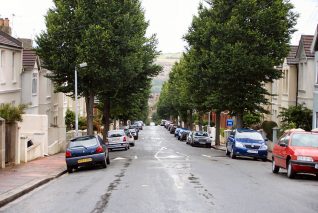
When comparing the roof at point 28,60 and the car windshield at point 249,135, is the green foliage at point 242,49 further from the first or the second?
the roof at point 28,60

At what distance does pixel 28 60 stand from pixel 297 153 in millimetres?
25263

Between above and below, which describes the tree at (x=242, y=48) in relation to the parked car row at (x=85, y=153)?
above

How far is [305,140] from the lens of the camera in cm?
2038

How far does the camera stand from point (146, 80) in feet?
142

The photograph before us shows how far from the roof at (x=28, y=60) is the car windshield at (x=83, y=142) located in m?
15.7

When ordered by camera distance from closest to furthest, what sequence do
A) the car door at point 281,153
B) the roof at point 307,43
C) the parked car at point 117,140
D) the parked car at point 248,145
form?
the car door at point 281,153 → the parked car at point 248,145 → the roof at point 307,43 → the parked car at point 117,140

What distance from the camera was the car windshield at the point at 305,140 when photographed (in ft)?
66.2

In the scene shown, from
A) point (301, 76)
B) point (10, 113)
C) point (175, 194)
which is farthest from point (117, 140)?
point (175, 194)

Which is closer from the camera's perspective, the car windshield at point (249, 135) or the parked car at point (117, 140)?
the car windshield at point (249, 135)

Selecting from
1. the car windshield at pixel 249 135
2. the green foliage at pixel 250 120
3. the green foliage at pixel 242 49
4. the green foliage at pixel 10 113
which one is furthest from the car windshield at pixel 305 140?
the green foliage at pixel 250 120

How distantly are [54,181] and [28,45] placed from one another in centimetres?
2773

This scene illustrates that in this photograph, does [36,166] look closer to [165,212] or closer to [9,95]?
[9,95]

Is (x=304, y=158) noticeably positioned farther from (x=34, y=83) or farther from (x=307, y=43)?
(x=34, y=83)

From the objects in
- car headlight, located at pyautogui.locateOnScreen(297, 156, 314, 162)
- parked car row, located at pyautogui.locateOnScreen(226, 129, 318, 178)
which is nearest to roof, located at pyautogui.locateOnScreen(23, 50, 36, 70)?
parked car row, located at pyautogui.locateOnScreen(226, 129, 318, 178)
